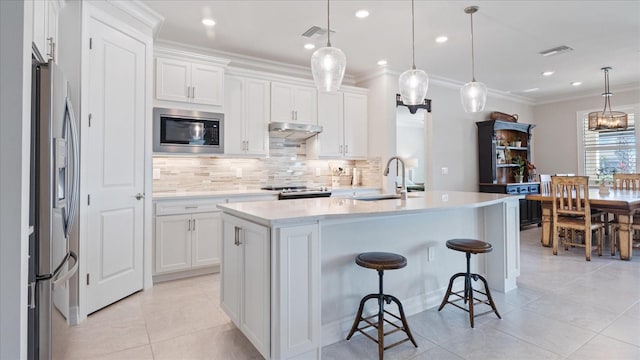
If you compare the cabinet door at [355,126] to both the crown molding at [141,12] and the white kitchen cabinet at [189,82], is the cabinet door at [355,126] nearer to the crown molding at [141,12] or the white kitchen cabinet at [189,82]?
the white kitchen cabinet at [189,82]

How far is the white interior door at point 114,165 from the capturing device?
2736mm

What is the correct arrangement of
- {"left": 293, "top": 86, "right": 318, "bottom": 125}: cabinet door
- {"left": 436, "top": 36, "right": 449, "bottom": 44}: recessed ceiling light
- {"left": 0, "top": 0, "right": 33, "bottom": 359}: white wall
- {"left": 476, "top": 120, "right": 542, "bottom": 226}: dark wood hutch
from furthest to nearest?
{"left": 476, "top": 120, "right": 542, "bottom": 226}: dark wood hutch, {"left": 293, "top": 86, "right": 318, "bottom": 125}: cabinet door, {"left": 436, "top": 36, "right": 449, "bottom": 44}: recessed ceiling light, {"left": 0, "top": 0, "right": 33, "bottom": 359}: white wall

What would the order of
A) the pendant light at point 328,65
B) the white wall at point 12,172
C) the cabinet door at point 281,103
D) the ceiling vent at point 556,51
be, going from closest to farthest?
the white wall at point 12,172
the pendant light at point 328,65
the ceiling vent at point 556,51
the cabinet door at point 281,103

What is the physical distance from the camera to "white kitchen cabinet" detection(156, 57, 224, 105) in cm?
362

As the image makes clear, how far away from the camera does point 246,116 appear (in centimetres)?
427

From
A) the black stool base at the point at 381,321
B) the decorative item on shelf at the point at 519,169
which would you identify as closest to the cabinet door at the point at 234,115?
the black stool base at the point at 381,321

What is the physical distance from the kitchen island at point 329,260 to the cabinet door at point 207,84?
192 cm

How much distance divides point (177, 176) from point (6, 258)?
293cm

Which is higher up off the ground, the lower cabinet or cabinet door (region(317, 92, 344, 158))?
cabinet door (region(317, 92, 344, 158))

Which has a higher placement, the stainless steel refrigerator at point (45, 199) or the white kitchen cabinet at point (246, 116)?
the white kitchen cabinet at point (246, 116)

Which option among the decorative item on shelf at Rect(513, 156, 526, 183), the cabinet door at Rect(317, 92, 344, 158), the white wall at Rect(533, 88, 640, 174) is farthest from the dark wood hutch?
the cabinet door at Rect(317, 92, 344, 158)

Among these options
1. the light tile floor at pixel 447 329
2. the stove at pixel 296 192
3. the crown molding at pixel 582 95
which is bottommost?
the light tile floor at pixel 447 329

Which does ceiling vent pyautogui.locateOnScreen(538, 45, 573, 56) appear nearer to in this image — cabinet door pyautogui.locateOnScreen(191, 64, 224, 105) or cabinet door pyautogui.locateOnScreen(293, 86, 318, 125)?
cabinet door pyautogui.locateOnScreen(293, 86, 318, 125)

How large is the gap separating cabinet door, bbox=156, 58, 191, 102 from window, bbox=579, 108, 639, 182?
7.48m
